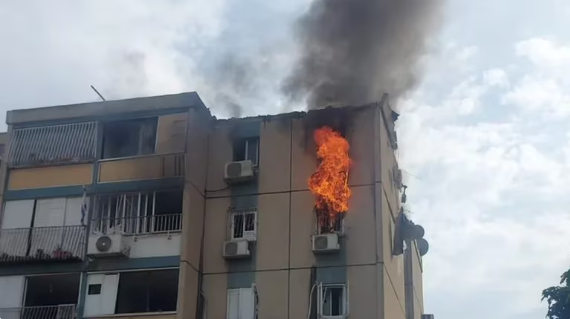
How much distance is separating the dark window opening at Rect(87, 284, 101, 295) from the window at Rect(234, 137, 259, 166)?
591cm

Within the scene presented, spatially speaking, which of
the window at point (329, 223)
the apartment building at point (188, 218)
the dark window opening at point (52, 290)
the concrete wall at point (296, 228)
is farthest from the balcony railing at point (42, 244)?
the window at point (329, 223)

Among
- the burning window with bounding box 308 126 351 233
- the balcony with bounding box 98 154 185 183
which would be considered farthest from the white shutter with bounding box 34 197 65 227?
the burning window with bounding box 308 126 351 233

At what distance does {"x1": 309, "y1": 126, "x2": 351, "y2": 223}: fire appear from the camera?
25.1 m

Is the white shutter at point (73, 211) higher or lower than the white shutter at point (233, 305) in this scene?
higher

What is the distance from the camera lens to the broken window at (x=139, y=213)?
25719 mm

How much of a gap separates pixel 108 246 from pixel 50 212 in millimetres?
2822

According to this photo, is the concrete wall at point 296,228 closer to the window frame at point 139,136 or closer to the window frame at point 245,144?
the window frame at point 245,144

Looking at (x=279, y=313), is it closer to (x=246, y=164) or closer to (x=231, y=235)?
(x=231, y=235)

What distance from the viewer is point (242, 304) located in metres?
24.9

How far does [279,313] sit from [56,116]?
10017 millimetres

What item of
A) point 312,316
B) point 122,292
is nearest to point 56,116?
point 122,292

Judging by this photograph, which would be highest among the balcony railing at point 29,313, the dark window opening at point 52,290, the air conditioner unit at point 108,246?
the air conditioner unit at point 108,246

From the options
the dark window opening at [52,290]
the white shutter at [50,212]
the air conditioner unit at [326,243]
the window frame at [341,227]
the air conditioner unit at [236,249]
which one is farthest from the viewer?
the white shutter at [50,212]

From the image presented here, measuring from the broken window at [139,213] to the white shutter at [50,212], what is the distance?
119cm
